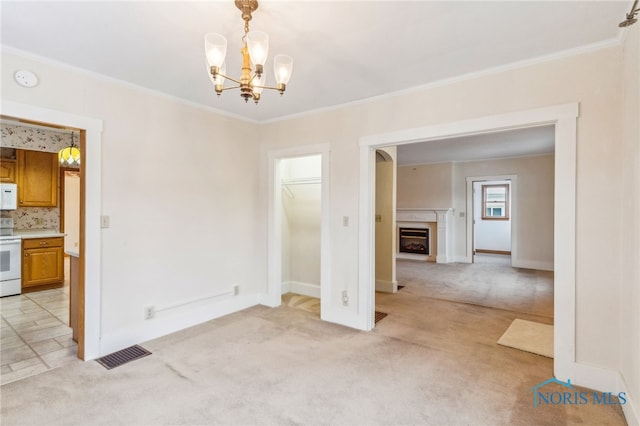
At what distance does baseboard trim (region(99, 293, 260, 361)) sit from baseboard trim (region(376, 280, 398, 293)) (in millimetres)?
2017

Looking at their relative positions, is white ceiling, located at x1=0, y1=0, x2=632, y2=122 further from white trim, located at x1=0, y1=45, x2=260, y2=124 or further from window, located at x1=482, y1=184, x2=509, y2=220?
window, located at x1=482, y1=184, x2=509, y2=220

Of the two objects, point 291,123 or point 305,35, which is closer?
point 305,35

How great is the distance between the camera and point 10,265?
188 inches

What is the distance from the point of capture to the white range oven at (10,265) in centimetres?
470

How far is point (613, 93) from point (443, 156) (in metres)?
5.26

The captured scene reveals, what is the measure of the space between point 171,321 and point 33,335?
4.61ft

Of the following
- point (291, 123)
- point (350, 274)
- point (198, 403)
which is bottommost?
point (198, 403)

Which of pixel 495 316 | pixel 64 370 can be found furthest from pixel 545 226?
pixel 64 370

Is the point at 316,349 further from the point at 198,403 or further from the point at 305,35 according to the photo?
the point at 305,35

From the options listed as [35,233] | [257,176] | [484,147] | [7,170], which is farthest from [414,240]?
[7,170]

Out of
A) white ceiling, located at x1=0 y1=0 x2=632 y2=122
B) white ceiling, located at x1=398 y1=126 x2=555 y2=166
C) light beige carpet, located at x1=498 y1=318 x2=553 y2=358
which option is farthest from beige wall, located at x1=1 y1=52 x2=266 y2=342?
white ceiling, located at x1=398 y1=126 x2=555 y2=166

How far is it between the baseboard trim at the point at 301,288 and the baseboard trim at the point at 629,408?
10.8 feet

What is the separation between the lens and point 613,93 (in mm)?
2295

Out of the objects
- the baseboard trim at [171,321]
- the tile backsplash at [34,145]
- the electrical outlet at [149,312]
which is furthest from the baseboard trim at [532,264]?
the tile backsplash at [34,145]
